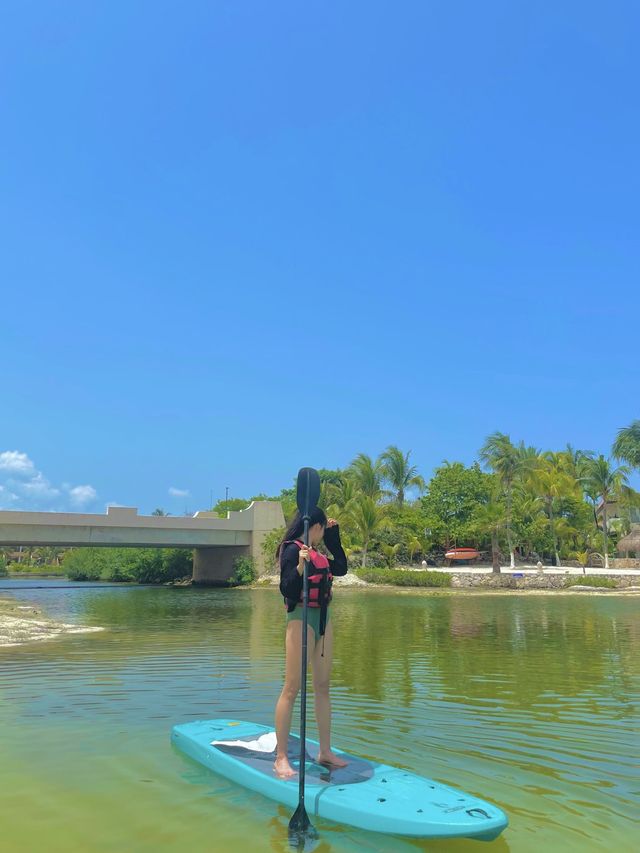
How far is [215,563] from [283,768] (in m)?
51.6

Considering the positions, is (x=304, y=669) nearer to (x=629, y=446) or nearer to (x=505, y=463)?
(x=505, y=463)

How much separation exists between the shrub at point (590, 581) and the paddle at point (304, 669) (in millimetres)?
37034

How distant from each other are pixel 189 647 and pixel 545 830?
10308 mm

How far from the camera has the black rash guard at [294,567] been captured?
15.8 feet

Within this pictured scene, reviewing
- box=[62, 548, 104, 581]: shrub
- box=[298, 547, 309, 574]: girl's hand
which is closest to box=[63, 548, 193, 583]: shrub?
box=[62, 548, 104, 581]: shrub

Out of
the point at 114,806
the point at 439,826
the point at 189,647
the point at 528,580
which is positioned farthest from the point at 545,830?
the point at 528,580

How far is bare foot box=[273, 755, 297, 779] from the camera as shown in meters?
4.69

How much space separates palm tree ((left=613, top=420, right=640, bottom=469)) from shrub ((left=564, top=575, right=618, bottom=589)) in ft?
55.4

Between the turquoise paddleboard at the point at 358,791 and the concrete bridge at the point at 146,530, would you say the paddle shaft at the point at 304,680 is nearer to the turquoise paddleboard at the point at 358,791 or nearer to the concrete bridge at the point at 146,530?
the turquoise paddleboard at the point at 358,791

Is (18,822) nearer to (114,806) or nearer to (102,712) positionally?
(114,806)

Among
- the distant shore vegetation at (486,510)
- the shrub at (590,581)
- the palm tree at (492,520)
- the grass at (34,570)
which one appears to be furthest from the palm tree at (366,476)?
the grass at (34,570)

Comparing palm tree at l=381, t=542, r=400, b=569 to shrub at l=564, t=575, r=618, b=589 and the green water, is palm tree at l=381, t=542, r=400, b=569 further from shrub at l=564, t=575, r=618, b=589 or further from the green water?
the green water

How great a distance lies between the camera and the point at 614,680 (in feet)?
31.5

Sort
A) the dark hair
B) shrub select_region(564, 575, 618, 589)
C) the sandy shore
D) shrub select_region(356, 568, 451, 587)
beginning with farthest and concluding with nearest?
shrub select_region(356, 568, 451, 587)
shrub select_region(564, 575, 618, 589)
the sandy shore
the dark hair
